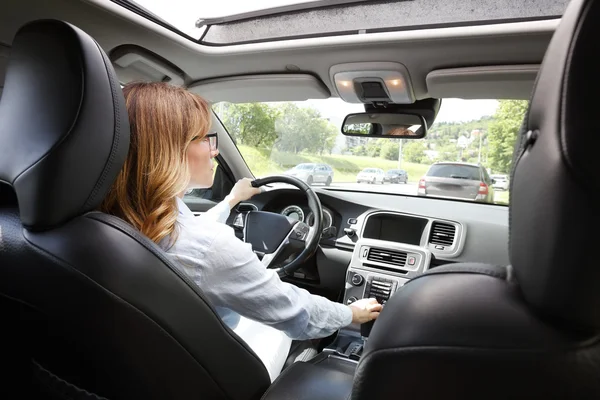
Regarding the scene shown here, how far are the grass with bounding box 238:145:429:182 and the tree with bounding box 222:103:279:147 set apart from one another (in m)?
0.09

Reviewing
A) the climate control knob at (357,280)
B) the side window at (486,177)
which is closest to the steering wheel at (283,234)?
the climate control knob at (357,280)

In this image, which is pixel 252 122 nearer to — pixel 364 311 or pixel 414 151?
pixel 414 151

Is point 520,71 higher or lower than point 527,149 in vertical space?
higher

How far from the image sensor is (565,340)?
2.04 feet

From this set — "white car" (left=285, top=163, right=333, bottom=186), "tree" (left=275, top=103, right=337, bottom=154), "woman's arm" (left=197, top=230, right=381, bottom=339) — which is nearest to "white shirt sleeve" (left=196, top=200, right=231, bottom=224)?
"woman's arm" (left=197, top=230, right=381, bottom=339)

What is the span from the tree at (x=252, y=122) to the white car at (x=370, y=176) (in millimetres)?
849

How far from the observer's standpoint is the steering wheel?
8.60 ft

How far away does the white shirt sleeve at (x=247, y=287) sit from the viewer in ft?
4.17

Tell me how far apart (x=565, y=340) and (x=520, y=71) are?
198 cm

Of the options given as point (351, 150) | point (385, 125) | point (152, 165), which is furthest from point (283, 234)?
point (152, 165)

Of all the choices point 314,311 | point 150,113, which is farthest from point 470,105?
point 150,113

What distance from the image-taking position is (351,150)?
11.6 ft

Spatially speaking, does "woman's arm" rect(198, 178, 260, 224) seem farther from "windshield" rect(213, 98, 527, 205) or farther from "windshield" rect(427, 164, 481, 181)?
"windshield" rect(427, 164, 481, 181)

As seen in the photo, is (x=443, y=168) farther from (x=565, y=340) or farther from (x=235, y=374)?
(x=565, y=340)
